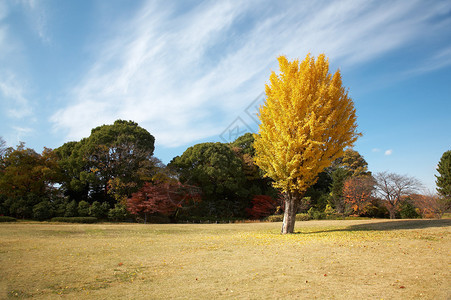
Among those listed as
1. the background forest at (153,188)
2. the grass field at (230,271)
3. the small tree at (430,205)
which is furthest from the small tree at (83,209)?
the small tree at (430,205)

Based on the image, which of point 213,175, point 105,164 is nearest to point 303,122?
point 213,175

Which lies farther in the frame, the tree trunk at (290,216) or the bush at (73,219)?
the bush at (73,219)

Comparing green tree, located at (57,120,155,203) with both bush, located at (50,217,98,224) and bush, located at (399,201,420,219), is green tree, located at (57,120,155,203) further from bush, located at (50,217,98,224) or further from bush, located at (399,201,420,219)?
bush, located at (399,201,420,219)

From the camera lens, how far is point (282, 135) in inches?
543

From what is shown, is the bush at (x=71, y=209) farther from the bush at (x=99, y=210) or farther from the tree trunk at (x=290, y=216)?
the tree trunk at (x=290, y=216)

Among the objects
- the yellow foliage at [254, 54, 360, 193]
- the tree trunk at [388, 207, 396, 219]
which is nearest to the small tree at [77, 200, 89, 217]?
the yellow foliage at [254, 54, 360, 193]

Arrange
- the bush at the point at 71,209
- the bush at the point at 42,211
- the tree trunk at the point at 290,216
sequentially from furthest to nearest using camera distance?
the bush at the point at 71,209
the bush at the point at 42,211
the tree trunk at the point at 290,216

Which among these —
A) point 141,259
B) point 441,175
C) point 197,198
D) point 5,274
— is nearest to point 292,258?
point 141,259

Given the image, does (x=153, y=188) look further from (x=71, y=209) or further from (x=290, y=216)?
(x=290, y=216)

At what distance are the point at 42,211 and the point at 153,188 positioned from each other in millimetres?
8675

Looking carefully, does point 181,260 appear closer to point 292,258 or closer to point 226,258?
point 226,258

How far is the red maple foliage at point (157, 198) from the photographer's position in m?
24.0

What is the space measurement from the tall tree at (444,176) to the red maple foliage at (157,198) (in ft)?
88.7

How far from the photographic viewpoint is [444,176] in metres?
31.0
